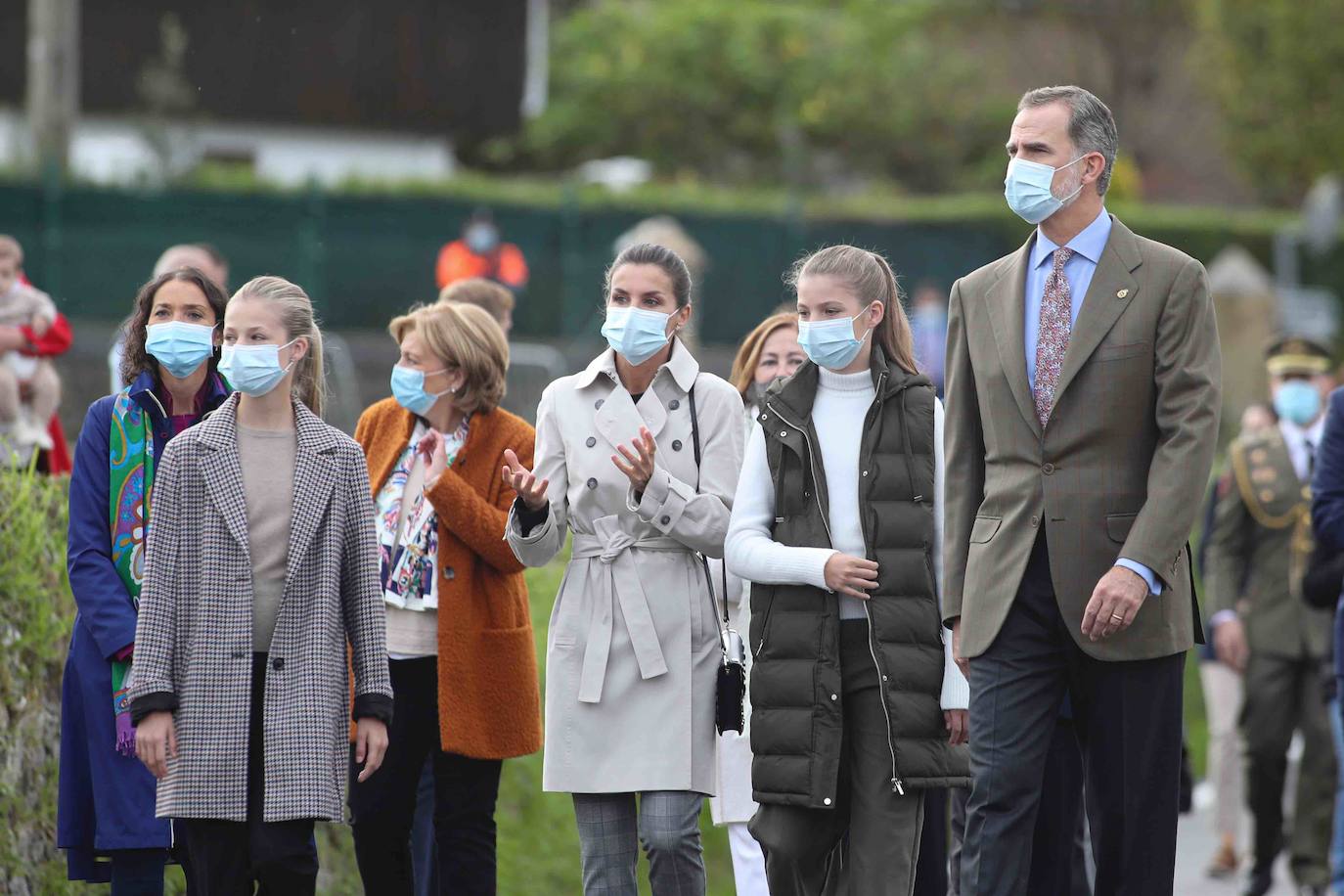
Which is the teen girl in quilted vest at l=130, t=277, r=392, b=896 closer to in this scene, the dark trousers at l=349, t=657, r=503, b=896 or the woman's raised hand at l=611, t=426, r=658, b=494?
the woman's raised hand at l=611, t=426, r=658, b=494

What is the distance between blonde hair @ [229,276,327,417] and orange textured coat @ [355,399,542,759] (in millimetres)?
583

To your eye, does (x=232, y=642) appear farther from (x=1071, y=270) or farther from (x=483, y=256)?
(x=483, y=256)

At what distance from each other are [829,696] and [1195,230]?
2977 centimetres

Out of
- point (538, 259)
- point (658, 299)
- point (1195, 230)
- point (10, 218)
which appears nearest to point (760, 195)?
point (538, 259)

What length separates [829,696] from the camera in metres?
5.74

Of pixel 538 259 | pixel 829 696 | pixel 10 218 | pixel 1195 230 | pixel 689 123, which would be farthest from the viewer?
pixel 689 123

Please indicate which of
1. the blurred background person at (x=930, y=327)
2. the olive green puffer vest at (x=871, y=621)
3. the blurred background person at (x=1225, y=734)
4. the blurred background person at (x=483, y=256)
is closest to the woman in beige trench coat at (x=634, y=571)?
the olive green puffer vest at (x=871, y=621)

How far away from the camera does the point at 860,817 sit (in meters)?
5.81

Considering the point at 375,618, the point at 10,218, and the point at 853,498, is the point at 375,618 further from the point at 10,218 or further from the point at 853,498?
the point at 10,218

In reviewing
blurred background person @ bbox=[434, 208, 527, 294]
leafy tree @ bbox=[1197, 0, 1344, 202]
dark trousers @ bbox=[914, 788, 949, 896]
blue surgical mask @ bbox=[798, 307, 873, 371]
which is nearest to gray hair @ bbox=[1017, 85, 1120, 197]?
blue surgical mask @ bbox=[798, 307, 873, 371]

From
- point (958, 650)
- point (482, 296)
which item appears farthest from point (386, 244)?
point (958, 650)

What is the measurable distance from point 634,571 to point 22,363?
398 cm

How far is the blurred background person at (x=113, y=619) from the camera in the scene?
228 inches

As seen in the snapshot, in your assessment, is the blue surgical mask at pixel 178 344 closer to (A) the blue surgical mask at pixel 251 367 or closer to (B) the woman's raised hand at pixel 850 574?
(A) the blue surgical mask at pixel 251 367
